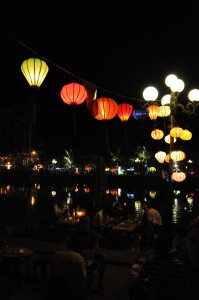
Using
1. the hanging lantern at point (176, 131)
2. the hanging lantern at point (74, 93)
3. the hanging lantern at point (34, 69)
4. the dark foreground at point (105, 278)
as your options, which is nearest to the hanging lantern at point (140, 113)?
the hanging lantern at point (176, 131)

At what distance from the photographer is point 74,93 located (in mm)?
8492

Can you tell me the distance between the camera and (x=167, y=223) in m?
9.66

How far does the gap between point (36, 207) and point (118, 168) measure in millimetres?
43863

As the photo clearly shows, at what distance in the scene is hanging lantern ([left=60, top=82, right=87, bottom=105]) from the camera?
27.8 ft

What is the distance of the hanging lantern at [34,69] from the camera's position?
23.3 ft

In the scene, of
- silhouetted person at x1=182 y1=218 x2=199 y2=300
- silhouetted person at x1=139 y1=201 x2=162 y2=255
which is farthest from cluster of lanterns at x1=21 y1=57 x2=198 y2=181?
silhouetted person at x1=182 y1=218 x2=199 y2=300

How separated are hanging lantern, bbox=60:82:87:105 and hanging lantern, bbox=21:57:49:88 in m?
1.32

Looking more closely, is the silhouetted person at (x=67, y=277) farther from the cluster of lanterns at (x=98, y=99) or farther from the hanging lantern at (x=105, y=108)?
the hanging lantern at (x=105, y=108)

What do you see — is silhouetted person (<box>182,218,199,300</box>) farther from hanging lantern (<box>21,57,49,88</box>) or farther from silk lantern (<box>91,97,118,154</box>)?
silk lantern (<box>91,97,118,154</box>)

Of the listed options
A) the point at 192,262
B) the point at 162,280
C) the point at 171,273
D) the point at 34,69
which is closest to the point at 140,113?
the point at 34,69

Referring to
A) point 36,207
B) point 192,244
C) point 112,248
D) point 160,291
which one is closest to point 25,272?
point 112,248

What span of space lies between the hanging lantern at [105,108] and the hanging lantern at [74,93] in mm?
446

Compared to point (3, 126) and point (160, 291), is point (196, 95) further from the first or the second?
point (3, 126)

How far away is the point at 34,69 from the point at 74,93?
5.38 feet
